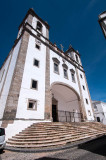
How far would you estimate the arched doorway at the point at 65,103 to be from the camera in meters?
14.7

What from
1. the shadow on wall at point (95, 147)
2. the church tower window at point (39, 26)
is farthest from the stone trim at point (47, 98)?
the church tower window at point (39, 26)

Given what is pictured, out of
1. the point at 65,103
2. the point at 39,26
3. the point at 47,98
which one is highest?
the point at 39,26

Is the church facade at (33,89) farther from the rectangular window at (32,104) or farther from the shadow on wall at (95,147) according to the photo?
the shadow on wall at (95,147)

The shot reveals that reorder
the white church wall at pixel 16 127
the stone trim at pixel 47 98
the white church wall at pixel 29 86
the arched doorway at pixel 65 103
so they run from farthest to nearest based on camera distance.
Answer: the arched doorway at pixel 65 103, the stone trim at pixel 47 98, the white church wall at pixel 29 86, the white church wall at pixel 16 127

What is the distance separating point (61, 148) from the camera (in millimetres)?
4516

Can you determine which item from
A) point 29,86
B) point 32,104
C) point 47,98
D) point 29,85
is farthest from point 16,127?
point 47,98

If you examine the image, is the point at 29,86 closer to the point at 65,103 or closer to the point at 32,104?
the point at 32,104

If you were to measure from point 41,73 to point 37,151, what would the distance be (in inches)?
325

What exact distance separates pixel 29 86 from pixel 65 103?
34.0 feet

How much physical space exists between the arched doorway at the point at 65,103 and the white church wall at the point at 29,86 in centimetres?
456

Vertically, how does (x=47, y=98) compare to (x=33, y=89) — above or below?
below

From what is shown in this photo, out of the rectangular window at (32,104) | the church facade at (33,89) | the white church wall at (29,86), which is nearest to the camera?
the church facade at (33,89)

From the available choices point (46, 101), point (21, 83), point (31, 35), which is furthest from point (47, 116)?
point (31, 35)

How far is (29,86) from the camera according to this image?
913cm
